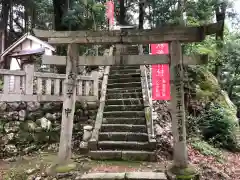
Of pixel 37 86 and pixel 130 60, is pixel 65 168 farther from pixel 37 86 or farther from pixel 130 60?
pixel 37 86

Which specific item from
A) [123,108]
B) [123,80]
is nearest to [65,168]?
[123,108]

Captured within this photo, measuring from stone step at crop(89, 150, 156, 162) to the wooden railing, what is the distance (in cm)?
242

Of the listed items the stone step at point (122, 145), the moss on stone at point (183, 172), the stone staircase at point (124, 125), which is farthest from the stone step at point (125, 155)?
the moss on stone at point (183, 172)

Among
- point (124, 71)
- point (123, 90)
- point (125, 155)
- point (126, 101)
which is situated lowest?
point (125, 155)

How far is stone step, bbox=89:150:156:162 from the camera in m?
7.09

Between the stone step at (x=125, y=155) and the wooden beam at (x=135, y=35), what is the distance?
2953mm

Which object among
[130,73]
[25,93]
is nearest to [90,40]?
[25,93]

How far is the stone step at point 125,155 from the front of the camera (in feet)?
23.3

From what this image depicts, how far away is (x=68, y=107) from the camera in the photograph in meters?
6.55

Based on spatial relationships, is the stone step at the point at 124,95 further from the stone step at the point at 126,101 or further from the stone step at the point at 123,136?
the stone step at the point at 123,136

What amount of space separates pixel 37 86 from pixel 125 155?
11.7ft

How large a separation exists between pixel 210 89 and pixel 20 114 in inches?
331

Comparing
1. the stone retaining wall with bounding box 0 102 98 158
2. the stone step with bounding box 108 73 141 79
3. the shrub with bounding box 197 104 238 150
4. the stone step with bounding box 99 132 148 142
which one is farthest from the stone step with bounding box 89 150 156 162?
the stone step with bounding box 108 73 141 79

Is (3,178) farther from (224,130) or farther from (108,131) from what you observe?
(224,130)
